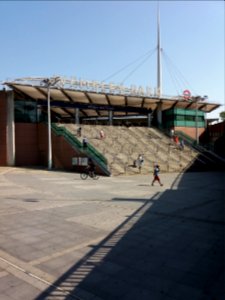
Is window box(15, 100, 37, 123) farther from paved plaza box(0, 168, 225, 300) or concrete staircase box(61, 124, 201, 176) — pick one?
paved plaza box(0, 168, 225, 300)

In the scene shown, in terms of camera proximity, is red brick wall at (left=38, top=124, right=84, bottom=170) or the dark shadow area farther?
red brick wall at (left=38, top=124, right=84, bottom=170)

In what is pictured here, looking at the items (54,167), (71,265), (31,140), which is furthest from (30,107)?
(71,265)

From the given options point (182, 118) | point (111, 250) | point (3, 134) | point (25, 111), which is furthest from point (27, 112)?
point (111, 250)

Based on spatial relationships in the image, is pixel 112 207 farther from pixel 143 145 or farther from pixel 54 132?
pixel 143 145

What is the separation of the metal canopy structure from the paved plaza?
27.4 m

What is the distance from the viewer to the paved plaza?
5.66 meters

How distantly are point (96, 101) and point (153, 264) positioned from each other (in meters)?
41.0

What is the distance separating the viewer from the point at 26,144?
3819 cm

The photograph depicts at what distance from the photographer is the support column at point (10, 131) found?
36656 millimetres

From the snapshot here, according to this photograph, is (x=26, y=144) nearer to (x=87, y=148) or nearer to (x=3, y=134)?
(x=3, y=134)

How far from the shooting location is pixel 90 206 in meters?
13.3

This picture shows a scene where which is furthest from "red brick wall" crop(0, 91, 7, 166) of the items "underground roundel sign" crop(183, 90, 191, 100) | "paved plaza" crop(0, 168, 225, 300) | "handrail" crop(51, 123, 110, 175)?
"underground roundel sign" crop(183, 90, 191, 100)

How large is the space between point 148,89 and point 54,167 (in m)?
20.3

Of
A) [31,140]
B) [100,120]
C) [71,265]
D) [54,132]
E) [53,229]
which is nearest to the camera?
[71,265]
